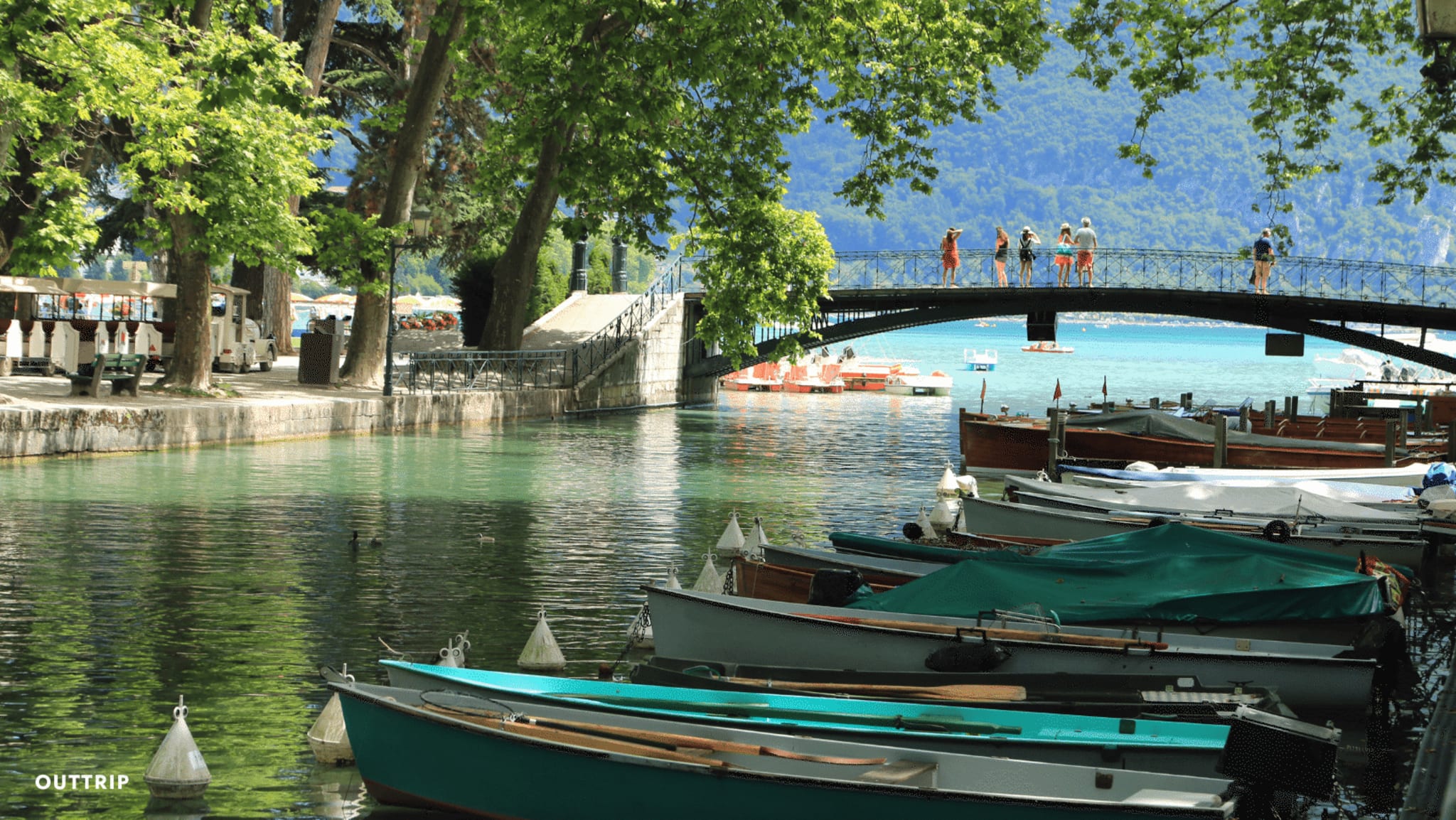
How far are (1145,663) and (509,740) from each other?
436 cm

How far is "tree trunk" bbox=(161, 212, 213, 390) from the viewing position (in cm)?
2792

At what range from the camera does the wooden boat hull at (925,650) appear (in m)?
9.80

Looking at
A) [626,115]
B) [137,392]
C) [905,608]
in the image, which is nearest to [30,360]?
[137,392]

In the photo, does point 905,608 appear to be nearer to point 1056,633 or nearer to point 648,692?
point 1056,633

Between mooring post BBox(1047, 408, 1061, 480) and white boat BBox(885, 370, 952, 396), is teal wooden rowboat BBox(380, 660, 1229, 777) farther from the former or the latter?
white boat BBox(885, 370, 952, 396)

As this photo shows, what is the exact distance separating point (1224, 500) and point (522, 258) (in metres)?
22.5

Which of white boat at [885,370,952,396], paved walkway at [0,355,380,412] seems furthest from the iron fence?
white boat at [885,370,952,396]

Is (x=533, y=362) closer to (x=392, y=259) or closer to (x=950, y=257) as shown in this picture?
(x=392, y=259)

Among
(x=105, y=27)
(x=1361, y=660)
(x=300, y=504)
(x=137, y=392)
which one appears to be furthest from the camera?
(x=137, y=392)

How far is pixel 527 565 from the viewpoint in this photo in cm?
1606

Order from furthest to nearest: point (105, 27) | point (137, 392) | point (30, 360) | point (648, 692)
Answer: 1. point (30, 360)
2. point (137, 392)
3. point (105, 27)
4. point (648, 692)

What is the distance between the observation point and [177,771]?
26.9 feet

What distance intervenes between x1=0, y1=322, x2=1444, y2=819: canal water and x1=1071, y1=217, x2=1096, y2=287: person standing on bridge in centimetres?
1226

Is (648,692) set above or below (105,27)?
below
